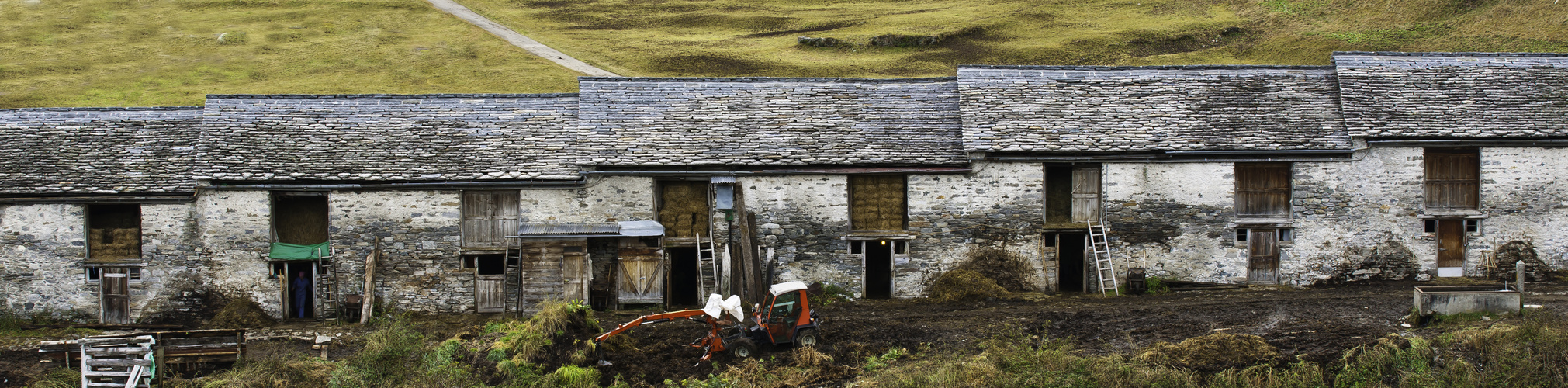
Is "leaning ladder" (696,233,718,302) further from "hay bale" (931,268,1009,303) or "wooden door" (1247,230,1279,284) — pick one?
"wooden door" (1247,230,1279,284)

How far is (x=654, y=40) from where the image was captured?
48625 mm

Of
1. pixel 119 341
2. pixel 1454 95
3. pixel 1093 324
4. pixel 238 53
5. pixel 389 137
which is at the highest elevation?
pixel 238 53

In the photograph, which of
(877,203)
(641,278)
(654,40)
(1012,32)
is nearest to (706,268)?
(641,278)

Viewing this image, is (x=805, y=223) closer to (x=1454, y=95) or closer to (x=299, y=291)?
(x=299, y=291)

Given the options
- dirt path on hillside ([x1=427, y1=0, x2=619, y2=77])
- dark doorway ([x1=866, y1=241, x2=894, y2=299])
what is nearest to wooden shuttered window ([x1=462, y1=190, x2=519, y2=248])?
dark doorway ([x1=866, y1=241, x2=894, y2=299])

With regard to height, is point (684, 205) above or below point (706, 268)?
above

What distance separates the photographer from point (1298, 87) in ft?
64.0

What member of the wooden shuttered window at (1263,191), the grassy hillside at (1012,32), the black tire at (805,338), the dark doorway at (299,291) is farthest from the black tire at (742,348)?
the grassy hillside at (1012,32)

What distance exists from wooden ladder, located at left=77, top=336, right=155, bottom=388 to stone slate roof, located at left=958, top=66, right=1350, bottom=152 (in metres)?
14.1

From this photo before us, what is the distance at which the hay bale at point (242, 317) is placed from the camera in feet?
56.8

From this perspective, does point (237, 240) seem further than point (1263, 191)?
No

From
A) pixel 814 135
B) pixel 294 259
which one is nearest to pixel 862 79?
pixel 814 135

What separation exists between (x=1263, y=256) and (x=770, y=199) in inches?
399

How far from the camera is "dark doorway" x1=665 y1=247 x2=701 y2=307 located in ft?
62.8
